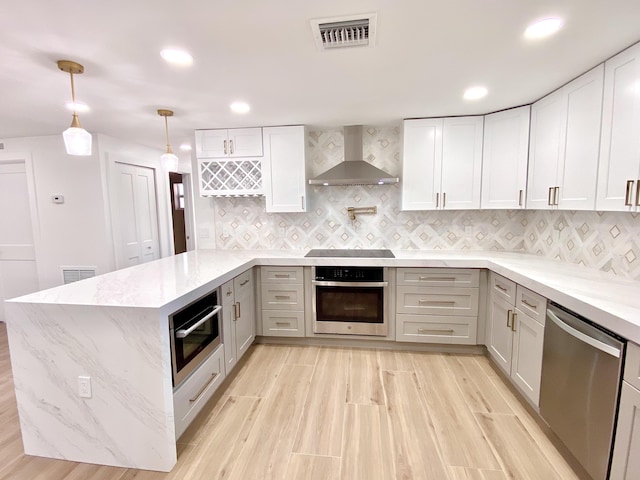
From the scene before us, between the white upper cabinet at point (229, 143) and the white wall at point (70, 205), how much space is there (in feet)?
3.99

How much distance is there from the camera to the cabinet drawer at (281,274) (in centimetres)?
296

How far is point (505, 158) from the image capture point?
2.79m

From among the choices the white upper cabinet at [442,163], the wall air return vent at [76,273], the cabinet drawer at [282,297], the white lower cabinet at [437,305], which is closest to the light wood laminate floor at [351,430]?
the white lower cabinet at [437,305]

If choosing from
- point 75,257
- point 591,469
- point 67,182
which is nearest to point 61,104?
point 67,182

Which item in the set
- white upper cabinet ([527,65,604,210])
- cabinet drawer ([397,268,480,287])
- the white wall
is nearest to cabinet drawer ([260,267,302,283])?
cabinet drawer ([397,268,480,287])

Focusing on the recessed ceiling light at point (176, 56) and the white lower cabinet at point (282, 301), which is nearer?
the recessed ceiling light at point (176, 56)

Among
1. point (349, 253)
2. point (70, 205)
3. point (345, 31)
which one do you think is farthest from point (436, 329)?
point (70, 205)

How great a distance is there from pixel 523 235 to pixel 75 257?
5134 millimetres

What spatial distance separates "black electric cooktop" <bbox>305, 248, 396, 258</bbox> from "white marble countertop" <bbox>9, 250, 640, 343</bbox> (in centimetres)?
14

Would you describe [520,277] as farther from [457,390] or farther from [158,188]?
[158,188]

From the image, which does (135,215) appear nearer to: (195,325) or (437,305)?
(195,325)

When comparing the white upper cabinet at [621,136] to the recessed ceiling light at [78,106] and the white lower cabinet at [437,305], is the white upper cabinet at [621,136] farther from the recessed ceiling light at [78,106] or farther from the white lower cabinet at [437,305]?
the recessed ceiling light at [78,106]

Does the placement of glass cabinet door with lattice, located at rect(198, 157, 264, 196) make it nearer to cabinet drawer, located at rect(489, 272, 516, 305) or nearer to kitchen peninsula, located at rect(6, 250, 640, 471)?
kitchen peninsula, located at rect(6, 250, 640, 471)

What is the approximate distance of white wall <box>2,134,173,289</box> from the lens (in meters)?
3.39
